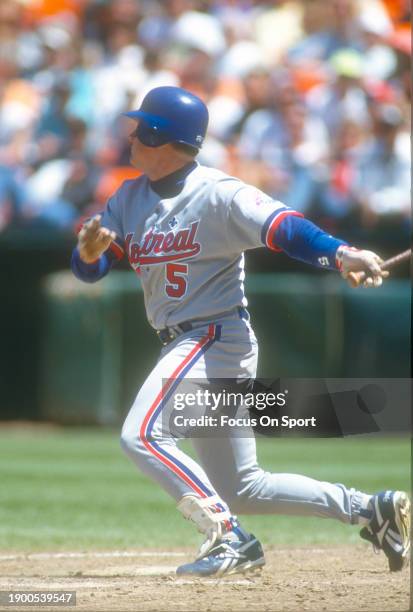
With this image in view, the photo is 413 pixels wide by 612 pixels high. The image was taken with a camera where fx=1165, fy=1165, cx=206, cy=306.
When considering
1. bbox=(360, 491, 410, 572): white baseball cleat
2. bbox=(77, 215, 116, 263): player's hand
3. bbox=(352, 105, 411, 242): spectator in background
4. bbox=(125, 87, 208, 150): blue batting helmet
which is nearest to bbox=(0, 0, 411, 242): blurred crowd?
bbox=(352, 105, 411, 242): spectator in background

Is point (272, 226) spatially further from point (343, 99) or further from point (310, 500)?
point (343, 99)

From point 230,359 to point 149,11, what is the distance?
400 inches

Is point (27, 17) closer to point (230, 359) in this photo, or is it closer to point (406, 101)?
point (406, 101)

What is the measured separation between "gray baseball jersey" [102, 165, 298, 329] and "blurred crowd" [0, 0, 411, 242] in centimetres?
575

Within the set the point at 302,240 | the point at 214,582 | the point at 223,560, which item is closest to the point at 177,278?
the point at 302,240

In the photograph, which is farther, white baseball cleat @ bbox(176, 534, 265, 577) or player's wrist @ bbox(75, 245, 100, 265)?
player's wrist @ bbox(75, 245, 100, 265)

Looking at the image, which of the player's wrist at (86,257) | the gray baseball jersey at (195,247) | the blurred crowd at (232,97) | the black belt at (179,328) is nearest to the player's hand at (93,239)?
the player's wrist at (86,257)

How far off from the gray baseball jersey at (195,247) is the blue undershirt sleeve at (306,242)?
6.1 inches

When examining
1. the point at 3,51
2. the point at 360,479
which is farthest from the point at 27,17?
the point at 360,479

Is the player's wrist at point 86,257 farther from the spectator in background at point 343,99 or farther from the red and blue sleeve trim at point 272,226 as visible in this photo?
the spectator in background at point 343,99

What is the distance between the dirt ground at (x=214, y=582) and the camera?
392 cm

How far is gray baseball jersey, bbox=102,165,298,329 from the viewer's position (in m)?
4.39

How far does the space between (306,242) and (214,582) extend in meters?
1.37

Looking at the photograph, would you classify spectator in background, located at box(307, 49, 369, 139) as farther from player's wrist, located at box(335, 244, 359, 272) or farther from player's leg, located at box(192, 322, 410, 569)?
player's wrist, located at box(335, 244, 359, 272)
